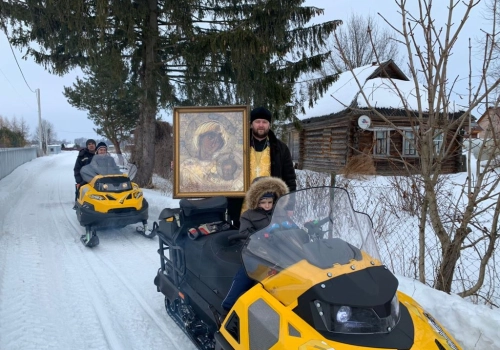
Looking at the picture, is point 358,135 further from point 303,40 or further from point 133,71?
point 133,71

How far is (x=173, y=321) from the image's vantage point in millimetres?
3762

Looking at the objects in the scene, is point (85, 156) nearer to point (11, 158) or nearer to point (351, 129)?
point (351, 129)

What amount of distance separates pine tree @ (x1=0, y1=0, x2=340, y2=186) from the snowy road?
15.2 feet

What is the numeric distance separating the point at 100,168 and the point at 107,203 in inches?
40.8

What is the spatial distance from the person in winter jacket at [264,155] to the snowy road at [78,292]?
4.48ft

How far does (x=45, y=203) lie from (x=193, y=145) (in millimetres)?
7933

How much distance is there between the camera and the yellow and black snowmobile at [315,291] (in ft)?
6.43

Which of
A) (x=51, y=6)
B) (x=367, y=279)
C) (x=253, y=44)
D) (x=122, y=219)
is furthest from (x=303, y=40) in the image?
(x=367, y=279)

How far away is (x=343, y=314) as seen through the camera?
1.97m

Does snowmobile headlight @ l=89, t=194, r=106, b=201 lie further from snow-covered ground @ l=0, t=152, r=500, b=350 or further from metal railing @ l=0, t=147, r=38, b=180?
metal railing @ l=0, t=147, r=38, b=180

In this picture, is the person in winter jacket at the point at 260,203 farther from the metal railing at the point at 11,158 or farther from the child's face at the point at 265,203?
the metal railing at the point at 11,158

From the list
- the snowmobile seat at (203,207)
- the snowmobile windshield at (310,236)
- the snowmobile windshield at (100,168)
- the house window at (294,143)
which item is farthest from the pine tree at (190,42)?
the house window at (294,143)

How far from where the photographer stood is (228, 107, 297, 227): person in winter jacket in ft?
13.4

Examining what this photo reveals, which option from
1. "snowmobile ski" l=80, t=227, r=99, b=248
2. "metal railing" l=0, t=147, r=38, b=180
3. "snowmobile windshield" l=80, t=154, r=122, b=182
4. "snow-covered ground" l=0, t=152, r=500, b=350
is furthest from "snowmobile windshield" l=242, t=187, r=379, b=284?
"metal railing" l=0, t=147, r=38, b=180
